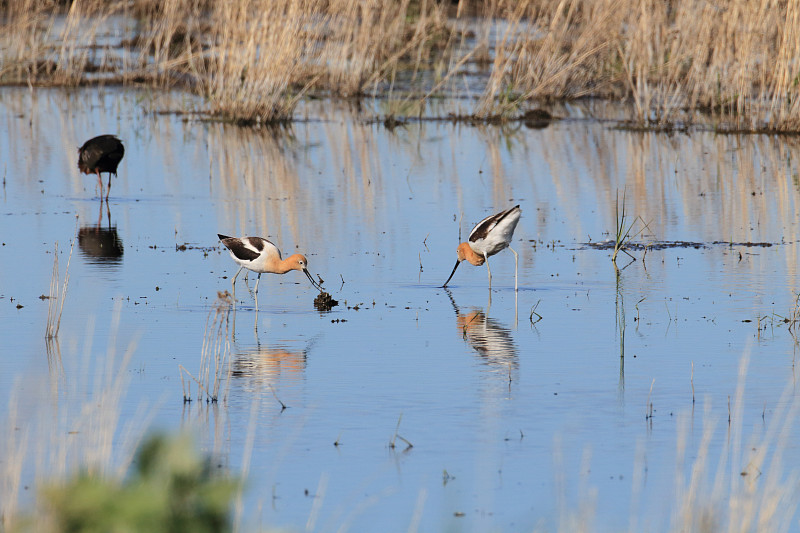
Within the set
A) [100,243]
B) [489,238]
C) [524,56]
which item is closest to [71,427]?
[489,238]

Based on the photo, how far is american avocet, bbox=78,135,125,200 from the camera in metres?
16.0

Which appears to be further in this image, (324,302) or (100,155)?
(100,155)

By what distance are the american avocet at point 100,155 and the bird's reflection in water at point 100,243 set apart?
170cm

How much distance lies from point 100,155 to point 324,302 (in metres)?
6.67

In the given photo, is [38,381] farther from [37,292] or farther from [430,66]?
[430,66]

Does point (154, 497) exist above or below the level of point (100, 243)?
below

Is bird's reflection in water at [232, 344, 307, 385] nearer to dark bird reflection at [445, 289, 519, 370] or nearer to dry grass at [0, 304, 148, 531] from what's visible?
dry grass at [0, 304, 148, 531]

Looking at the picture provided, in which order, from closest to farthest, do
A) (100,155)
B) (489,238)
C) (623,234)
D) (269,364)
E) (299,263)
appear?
(269,364), (299,263), (489,238), (623,234), (100,155)

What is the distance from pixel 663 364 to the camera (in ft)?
28.0

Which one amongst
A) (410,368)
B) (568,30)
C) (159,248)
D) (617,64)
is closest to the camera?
(410,368)

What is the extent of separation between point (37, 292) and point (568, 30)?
1373cm

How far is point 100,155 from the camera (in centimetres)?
1602

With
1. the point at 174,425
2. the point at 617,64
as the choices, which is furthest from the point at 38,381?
the point at 617,64

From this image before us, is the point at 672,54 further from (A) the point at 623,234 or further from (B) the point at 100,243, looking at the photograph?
(B) the point at 100,243
